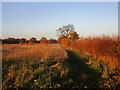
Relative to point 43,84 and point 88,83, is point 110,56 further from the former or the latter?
point 43,84

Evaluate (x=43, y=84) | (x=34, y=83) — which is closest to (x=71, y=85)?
(x=43, y=84)

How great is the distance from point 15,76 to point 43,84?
142 cm

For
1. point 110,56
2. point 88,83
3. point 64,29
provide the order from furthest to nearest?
1. point 64,29
2. point 110,56
3. point 88,83

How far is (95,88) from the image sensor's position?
371 cm

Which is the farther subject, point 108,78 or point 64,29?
point 64,29

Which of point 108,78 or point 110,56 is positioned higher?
point 110,56

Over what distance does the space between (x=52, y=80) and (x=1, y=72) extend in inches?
99.0

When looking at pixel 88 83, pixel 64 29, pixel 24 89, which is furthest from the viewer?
pixel 64 29

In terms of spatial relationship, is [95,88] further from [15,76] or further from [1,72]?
[1,72]

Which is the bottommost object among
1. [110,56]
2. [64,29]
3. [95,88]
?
[95,88]

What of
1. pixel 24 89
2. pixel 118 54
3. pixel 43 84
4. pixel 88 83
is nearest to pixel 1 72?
pixel 24 89

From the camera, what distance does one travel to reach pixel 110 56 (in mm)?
6605

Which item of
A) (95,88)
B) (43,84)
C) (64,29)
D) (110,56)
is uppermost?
(64,29)

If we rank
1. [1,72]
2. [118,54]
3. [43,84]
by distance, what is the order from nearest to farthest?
[43,84] < [1,72] < [118,54]
